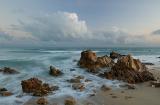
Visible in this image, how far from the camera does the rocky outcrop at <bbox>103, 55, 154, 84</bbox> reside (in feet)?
69.1

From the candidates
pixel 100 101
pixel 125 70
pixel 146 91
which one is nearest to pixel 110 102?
pixel 100 101

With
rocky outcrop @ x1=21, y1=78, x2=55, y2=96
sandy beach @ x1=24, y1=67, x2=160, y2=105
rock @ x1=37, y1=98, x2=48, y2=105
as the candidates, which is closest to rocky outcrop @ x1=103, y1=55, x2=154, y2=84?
sandy beach @ x1=24, y1=67, x2=160, y2=105

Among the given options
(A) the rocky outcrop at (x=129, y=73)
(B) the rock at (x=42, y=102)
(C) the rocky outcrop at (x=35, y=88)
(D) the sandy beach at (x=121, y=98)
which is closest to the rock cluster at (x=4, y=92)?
(C) the rocky outcrop at (x=35, y=88)

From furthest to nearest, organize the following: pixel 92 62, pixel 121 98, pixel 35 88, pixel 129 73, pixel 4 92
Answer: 1. pixel 92 62
2. pixel 129 73
3. pixel 35 88
4. pixel 4 92
5. pixel 121 98

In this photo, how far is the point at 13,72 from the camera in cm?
2583

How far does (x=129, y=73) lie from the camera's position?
72.0ft

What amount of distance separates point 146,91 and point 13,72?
15436 millimetres

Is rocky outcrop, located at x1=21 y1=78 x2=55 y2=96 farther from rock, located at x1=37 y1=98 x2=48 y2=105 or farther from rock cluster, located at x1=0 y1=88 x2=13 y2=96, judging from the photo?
rock, located at x1=37 y1=98 x2=48 y2=105

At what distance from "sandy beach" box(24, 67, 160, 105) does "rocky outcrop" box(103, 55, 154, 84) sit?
9.61ft

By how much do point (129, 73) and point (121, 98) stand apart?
23.1 feet

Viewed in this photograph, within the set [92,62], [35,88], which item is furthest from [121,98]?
[92,62]

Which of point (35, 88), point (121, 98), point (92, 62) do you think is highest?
point (92, 62)

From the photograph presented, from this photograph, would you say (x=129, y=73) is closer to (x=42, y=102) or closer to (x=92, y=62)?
(x=92, y=62)

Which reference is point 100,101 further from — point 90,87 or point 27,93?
point 27,93
